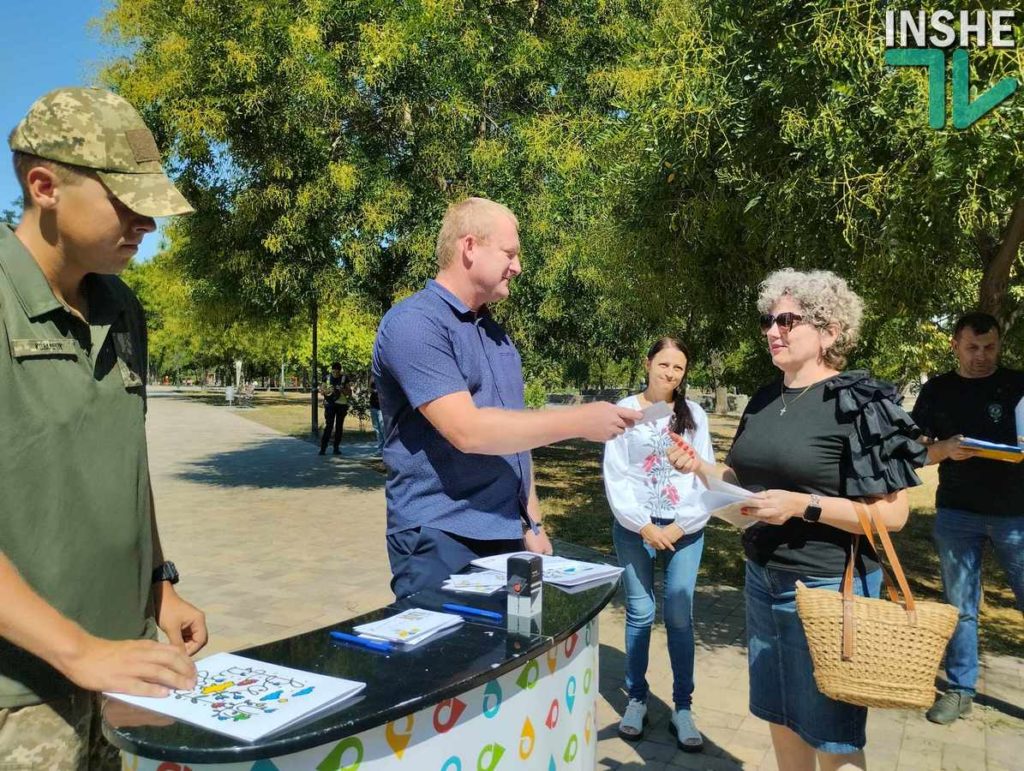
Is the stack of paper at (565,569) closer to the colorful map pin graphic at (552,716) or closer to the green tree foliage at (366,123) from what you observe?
the colorful map pin graphic at (552,716)

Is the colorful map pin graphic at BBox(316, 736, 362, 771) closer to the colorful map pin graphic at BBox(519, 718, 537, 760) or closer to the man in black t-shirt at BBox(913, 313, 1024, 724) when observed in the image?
the colorful map pin graphic at BBox(519, 718, 537, 760)

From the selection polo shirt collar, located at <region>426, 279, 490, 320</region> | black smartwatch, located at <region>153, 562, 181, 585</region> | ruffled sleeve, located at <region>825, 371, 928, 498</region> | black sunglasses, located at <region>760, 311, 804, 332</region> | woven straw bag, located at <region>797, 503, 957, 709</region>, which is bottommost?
woven straw bag, located at <region>797, 503, 957, 709</region>

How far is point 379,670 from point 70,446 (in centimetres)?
86

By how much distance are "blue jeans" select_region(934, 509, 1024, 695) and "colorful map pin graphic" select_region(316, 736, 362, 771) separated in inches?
157

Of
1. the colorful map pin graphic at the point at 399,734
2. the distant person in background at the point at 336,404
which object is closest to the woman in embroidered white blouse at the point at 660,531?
the colorful map pin graphic at the point at 399,734

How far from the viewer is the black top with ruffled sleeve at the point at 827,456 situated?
265 cm

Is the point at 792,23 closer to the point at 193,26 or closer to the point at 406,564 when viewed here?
the point at 406,564

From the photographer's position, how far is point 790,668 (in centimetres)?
279

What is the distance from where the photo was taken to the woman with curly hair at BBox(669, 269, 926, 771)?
8.73ft

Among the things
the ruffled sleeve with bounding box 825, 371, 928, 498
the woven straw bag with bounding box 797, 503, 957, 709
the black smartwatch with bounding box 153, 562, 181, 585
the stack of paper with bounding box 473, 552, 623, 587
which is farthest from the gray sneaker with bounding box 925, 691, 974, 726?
the black smartwatch with bounding box 153, 562, 181, 585

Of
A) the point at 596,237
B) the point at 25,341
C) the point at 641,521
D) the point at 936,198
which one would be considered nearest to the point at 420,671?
the point at 25,341

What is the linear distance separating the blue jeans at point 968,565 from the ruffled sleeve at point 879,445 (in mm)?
2215

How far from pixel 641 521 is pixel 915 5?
3243mm

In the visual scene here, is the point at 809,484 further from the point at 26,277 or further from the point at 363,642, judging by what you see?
the point at 26,277
